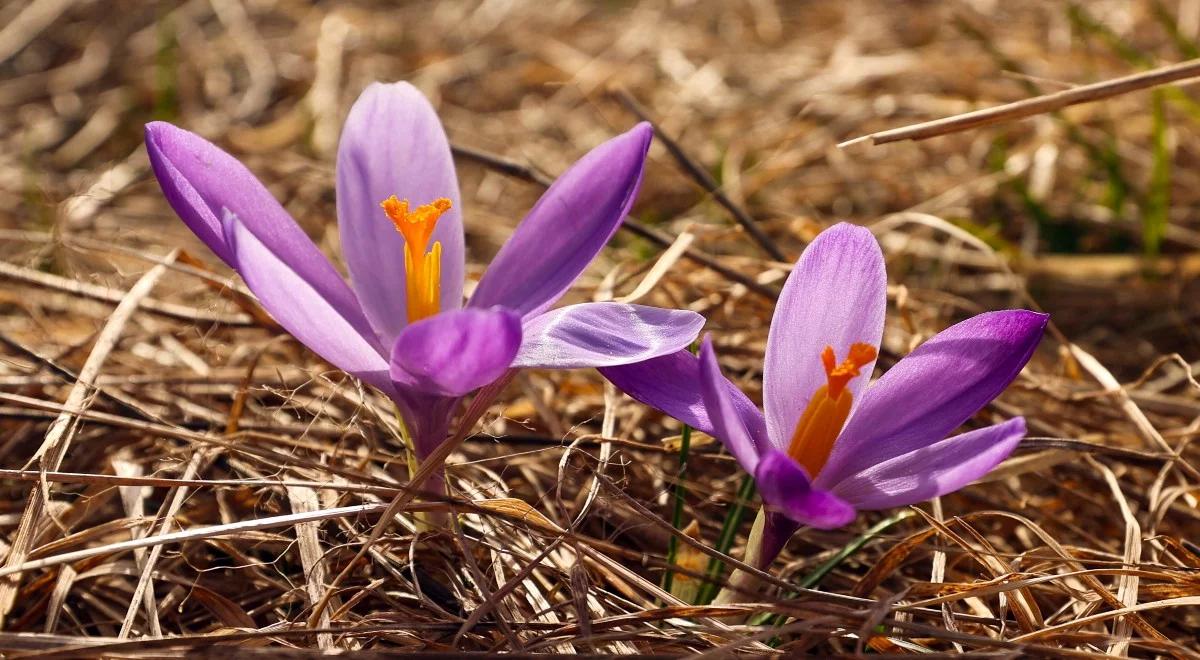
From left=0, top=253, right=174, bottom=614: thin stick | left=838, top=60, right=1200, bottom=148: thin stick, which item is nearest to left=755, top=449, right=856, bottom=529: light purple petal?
left=838, top=60, right=1200, bottom=148: thin stick

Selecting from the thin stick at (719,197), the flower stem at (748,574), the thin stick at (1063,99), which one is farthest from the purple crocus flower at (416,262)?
the thin stick at (719,197)

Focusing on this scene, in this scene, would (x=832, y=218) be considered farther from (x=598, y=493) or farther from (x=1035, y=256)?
(x=598, y=493)

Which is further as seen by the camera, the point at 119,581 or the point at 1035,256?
the point at 1035,256

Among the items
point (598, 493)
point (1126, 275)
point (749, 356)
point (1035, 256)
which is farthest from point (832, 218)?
point (598, 493)

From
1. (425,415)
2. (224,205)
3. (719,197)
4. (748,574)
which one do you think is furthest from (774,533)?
(719,197)

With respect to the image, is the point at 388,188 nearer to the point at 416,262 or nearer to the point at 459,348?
the point at 416,262

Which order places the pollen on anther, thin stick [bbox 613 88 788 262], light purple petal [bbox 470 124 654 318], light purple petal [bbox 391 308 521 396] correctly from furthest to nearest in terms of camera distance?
thin stick [bbox 613 88 788 262], light purple petal [bbox 470 124 654 318], the pollen on anther, light purple petal [bbox 391 308 521 396]

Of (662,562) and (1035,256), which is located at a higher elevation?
(662,562)

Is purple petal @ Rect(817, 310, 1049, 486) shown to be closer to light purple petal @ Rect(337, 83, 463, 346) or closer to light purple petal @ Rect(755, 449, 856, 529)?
light purple petal @ Rect(755, 449, 856, 529)
